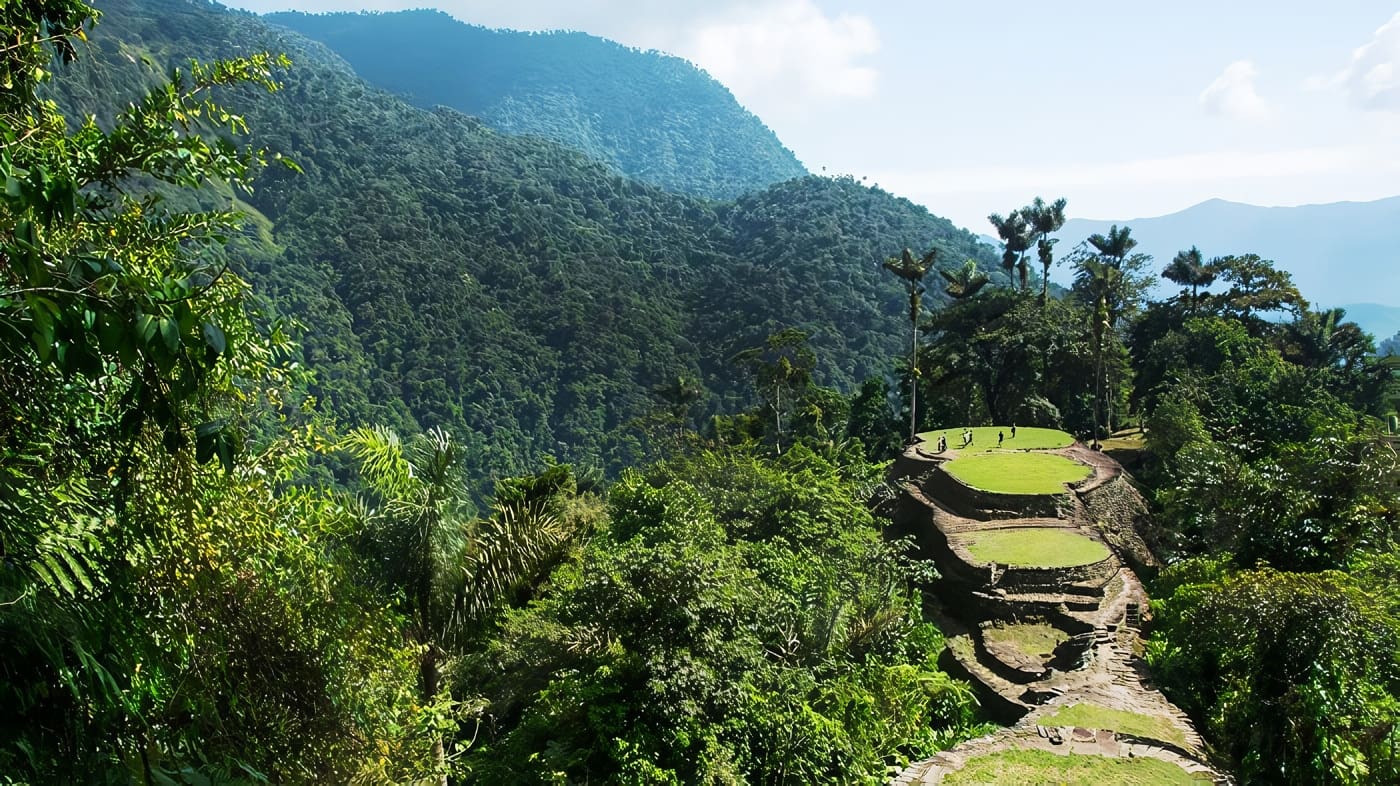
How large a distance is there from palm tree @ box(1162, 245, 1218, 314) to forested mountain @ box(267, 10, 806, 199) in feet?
360

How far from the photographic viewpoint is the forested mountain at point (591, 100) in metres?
158

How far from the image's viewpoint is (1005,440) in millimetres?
22969

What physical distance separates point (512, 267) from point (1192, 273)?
49795 mm

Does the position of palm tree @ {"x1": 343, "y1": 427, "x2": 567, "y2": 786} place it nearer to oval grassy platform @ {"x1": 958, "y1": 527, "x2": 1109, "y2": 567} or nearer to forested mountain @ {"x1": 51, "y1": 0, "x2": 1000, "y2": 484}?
oval grassy platform @ {"x1": 958, "y1": 527, "x2": 1109, "y2": 567}

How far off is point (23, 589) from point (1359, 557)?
14.6m

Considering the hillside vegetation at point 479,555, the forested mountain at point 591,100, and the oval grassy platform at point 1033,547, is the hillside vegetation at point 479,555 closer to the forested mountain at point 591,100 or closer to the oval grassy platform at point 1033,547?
A: the oval grassy platform at point 1033,547

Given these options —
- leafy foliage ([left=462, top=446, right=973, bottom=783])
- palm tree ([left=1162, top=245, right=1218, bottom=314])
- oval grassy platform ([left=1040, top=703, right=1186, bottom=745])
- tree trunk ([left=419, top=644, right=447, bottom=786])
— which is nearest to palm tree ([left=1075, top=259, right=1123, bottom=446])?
palm tree ([left=1162, top=245, right=1218, bottom=314])

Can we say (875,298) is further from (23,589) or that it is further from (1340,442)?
(23,589)

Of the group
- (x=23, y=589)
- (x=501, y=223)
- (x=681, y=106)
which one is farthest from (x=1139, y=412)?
(x=681, y=106)

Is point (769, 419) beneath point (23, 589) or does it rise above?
beneath

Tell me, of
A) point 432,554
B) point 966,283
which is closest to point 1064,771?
point 432,554

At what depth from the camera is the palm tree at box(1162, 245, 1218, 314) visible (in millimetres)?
33688

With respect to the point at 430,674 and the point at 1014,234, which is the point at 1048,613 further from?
the point at 1014,234

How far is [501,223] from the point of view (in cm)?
7444
